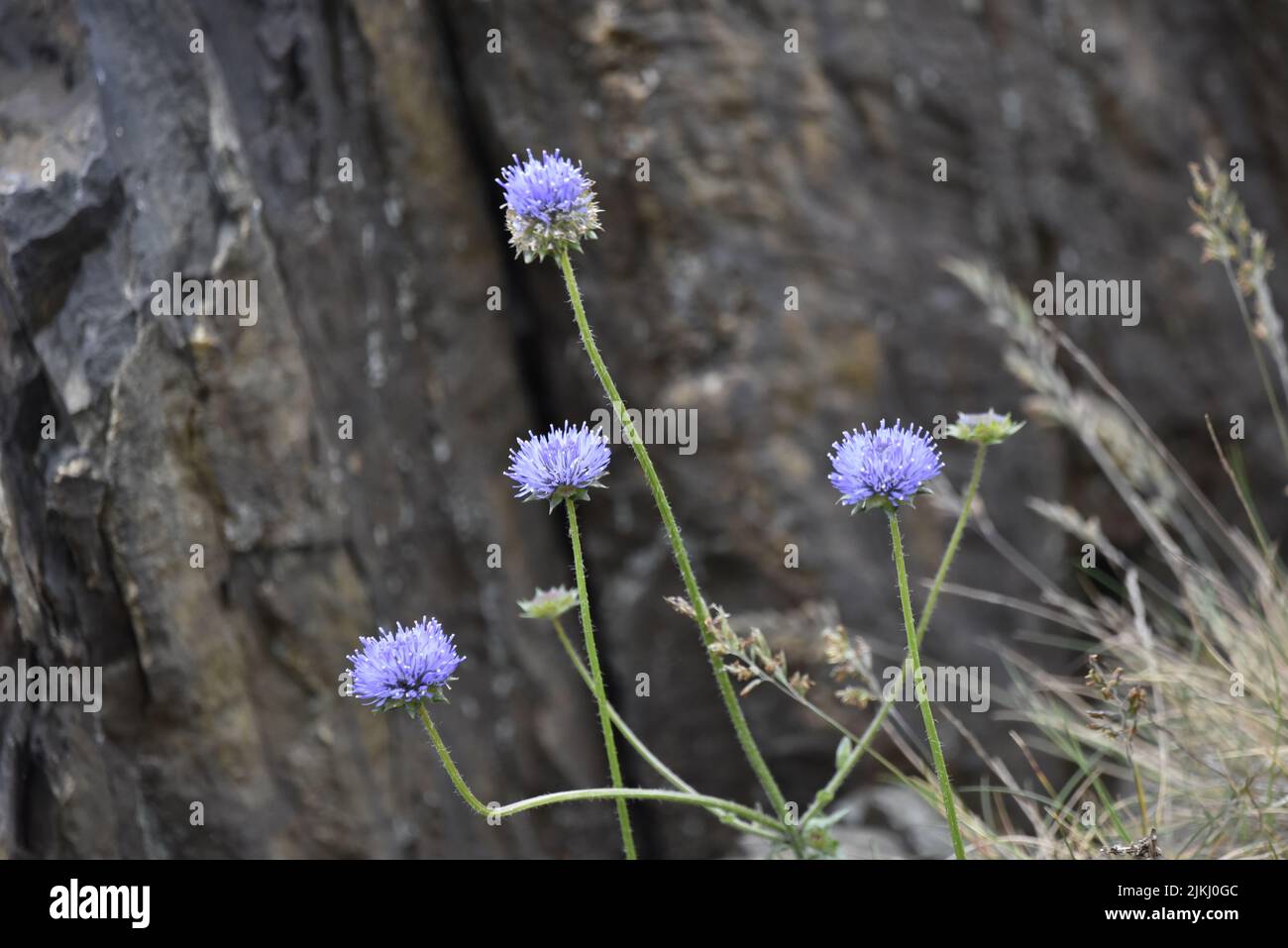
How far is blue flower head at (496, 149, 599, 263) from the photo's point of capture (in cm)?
179

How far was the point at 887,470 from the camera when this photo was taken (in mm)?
1708

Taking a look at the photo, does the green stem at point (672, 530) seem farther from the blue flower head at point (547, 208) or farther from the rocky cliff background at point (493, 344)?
the rocky cliff background at point (493, 344)

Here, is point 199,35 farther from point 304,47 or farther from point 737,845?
point 737,845

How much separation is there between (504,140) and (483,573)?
146cm

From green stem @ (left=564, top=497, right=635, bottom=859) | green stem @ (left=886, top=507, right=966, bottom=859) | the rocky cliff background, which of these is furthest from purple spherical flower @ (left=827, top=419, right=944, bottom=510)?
the rocky cliff background

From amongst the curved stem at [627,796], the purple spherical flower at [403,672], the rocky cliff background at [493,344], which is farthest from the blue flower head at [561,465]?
the rocky cliff background at [493,344]

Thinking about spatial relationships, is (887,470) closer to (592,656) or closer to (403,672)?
(592,656)

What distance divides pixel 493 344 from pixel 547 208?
7.73ft

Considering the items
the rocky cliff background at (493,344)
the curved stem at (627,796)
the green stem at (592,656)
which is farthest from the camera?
the rocky cliff background at (493,344)

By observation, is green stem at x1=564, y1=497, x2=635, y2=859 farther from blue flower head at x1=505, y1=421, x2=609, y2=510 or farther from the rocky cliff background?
the rocky cliff background

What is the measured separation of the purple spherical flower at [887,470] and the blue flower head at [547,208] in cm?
53

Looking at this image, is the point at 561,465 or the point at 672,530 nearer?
the point at 561,465

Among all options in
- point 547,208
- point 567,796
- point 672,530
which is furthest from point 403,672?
point 547,208

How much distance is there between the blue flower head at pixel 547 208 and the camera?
5.87ft
